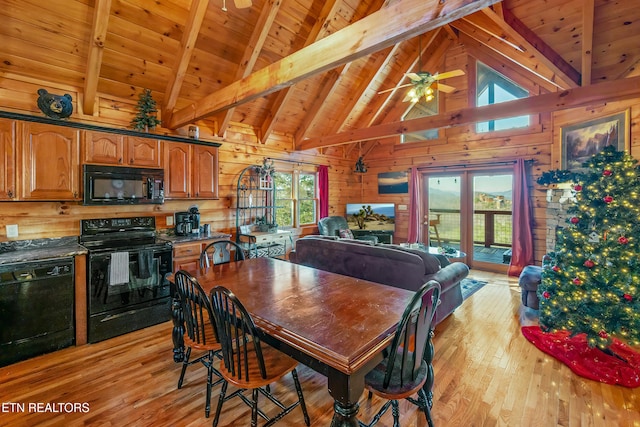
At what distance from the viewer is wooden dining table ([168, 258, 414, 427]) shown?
1335mm

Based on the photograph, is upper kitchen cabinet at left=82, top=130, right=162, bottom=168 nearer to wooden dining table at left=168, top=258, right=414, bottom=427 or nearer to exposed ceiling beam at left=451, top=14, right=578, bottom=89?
wooden dining table at left=168, top=258, right=414, bottom=427

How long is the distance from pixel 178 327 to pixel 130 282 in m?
1.34

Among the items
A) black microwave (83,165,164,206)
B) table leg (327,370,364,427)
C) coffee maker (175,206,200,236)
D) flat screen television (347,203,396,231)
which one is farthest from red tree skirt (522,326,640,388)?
black microwave (83,165,164,206)

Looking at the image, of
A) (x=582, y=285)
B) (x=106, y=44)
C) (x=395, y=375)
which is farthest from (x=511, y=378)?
(x=106, y=44)

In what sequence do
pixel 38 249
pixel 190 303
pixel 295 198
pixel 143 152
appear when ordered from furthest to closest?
pixel 295 198 → pixel 143 152 → pixel 38 249 → pixel 190 303

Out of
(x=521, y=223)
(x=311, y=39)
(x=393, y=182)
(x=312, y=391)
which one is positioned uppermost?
(x=311, y=39)

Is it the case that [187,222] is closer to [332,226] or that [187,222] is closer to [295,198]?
[295,198]

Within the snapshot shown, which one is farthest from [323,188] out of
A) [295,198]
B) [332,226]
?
[332,226]

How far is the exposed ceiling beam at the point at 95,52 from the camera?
9.17 ft

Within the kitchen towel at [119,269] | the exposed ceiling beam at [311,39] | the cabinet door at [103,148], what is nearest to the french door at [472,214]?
the exposed ceiling beam at [311,39]

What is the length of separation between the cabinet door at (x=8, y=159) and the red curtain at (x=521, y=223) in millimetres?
7384

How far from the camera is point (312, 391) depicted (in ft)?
7.58

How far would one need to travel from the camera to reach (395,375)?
1.66 m

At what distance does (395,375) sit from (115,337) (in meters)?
3.17
